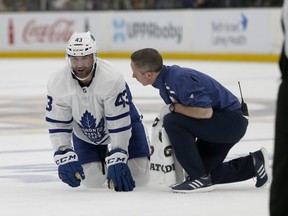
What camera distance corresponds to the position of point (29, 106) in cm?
1102

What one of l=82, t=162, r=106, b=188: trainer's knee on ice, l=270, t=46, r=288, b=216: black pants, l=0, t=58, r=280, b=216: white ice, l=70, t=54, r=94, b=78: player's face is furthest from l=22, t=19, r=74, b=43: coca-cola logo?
l=270, t=46, r=288, b=216: black pants

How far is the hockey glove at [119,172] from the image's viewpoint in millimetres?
5285

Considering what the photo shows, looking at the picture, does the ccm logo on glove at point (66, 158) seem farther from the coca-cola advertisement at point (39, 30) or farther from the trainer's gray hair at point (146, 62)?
the coca-cola advertisement at point (39, 30)

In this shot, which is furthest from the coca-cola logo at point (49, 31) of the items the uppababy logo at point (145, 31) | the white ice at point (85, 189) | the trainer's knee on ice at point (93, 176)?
the trainer's knee on ice at point (93, 176)

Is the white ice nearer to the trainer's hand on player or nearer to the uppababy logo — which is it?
the trainer's hand on player

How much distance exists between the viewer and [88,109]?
5.34 m

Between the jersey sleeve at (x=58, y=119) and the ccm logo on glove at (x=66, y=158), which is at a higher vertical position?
the jersey sleeve at (x=58, y=119)

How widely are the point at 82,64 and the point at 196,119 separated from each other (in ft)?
2.25

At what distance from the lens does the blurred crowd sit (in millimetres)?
17922

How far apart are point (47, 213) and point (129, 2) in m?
15.5

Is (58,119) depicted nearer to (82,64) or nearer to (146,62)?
(82,64)

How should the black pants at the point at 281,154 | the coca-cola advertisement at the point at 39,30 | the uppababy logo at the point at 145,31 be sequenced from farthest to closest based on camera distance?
the coca-cola advertisement at the point at 39,30
the uppababy logo at the point at 145,31
the black pants at the point at 281,154

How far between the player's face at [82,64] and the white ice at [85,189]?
2.19 ft

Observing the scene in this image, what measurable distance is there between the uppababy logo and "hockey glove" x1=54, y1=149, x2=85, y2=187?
13416 mm
